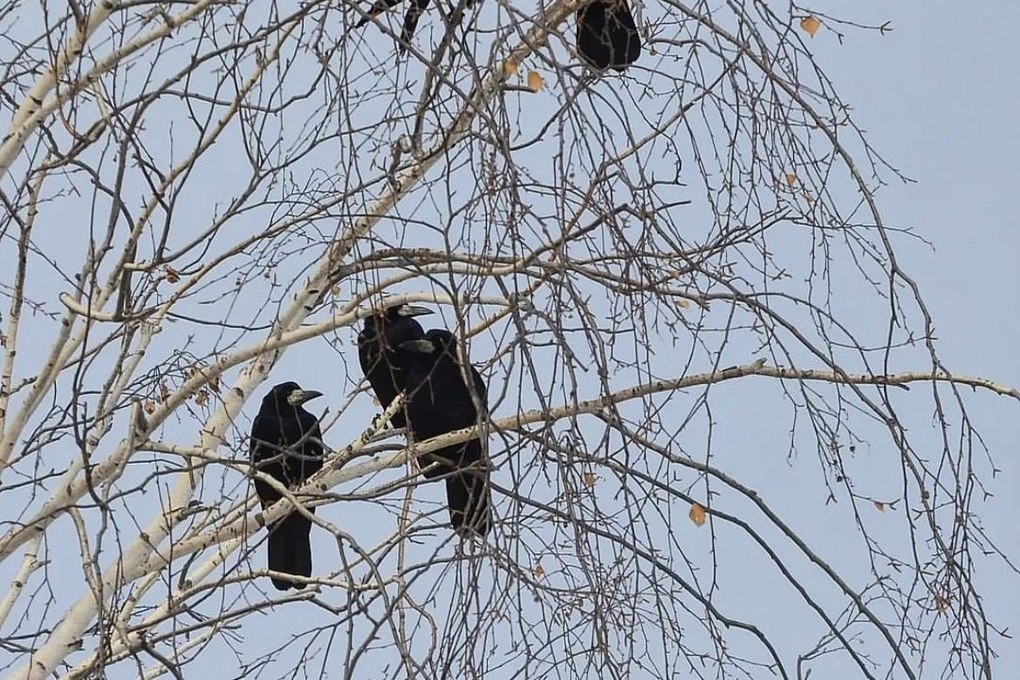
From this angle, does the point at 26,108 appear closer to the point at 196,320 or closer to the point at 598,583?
the point at 196,320

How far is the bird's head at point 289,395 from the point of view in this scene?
5992 mm

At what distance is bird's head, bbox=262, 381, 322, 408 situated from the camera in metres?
5.99

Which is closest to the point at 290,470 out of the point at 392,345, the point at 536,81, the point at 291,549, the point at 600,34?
the point at 291,549

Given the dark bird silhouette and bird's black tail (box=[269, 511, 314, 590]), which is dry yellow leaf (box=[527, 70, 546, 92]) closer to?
the dark bird silhouette

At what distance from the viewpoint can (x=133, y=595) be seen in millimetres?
4750

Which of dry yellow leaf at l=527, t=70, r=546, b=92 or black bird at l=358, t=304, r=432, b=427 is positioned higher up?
black bird at l=358, t=304, r=432, b=427

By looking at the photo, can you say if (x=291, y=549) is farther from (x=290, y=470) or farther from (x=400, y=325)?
(x=400, y=325)

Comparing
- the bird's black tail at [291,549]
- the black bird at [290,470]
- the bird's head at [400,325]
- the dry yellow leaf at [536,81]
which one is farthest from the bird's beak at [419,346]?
the dry yellow leaf at [536,81]

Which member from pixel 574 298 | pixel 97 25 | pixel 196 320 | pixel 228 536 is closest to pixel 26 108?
pixel 97 25

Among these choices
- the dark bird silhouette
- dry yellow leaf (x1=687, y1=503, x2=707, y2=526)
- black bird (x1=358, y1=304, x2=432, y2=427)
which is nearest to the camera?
dry yellow leaf (x1=687, y1=503, x2=707, y2=526)

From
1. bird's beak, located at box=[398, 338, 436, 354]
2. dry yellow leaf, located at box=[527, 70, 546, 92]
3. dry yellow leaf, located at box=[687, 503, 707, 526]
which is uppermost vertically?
bird's beak, located at box=[398, 338, 436, 354]

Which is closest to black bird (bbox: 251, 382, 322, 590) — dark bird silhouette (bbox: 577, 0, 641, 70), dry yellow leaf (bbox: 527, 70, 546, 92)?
dark bird silhouette (bbox: 577, 0, 641, 70)

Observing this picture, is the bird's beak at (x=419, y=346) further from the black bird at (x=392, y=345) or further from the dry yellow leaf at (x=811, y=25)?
the dry yellow leaf at (x=811, y=25)

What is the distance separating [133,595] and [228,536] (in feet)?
1.06
